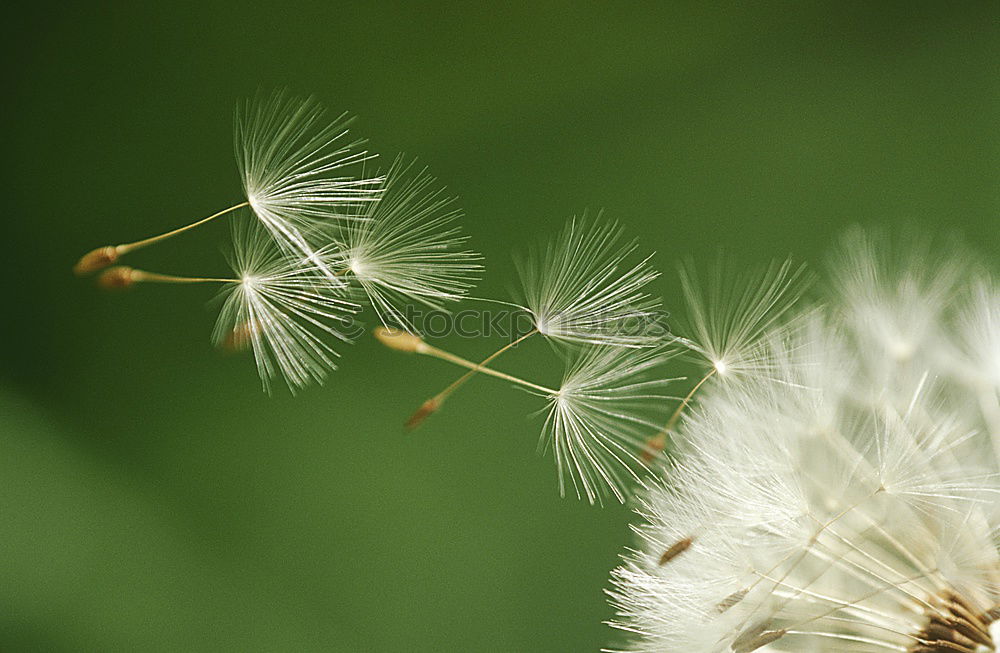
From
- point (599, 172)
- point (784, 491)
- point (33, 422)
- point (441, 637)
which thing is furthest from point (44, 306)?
point (784, 491)

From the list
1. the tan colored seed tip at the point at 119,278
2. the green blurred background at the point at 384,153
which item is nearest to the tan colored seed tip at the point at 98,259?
the tan colored seed tip at the point at 119,278

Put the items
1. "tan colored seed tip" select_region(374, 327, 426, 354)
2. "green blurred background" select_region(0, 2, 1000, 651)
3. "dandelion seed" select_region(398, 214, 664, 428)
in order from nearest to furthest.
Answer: "tan colored seed tip" select_region(374, 327, 426, 354)
"dandelion seed" select_region(398, 214, 664, 428)
"green blurred background" select_region(0, 2, 1000, 651)

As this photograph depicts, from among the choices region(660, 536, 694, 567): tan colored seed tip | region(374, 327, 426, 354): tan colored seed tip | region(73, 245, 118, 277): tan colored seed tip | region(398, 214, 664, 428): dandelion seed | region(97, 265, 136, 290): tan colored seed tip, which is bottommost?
region(660, 536, 694, 567): tan colored seed tip

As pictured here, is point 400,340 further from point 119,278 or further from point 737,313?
point 737,313

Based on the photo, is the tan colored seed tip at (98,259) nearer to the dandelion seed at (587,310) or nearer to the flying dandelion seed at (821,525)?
the dandelion seed at (587,310)

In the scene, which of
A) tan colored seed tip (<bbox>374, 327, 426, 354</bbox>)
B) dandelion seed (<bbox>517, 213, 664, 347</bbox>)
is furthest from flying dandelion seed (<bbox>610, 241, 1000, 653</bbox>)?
tan colored seed tip (<bbox>374, 327, 426, 354</bbox>)

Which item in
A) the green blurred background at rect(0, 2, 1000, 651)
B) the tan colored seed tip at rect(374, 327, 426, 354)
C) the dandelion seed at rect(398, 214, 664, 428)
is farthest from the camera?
the green blurred background at rect(0, 2, 1000, 651)

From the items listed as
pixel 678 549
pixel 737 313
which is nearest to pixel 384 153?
pixel 737 313

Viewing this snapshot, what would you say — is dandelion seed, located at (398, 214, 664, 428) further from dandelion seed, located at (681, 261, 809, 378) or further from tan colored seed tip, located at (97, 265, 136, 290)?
tan colored seed tip, located at (97, 265, 136, 290)
